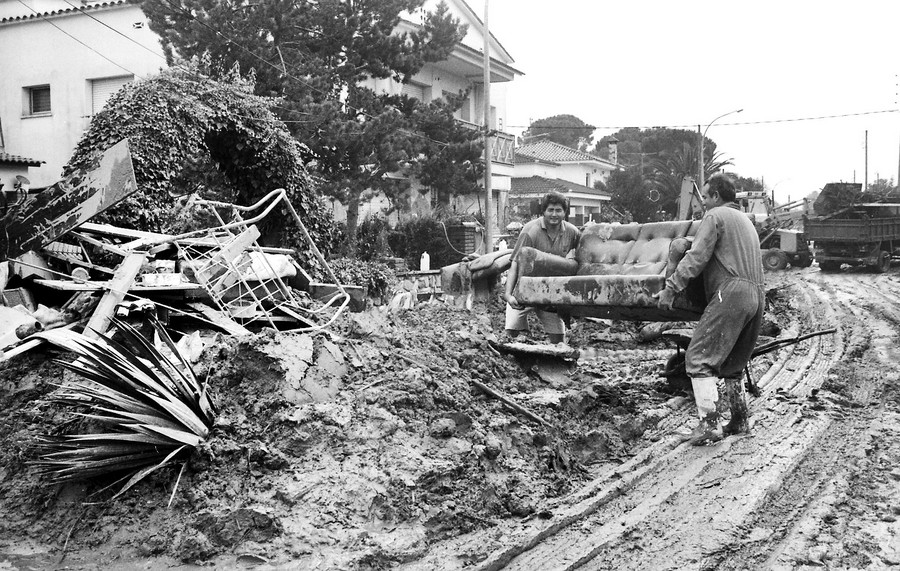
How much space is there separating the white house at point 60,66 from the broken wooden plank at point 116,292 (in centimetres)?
1436

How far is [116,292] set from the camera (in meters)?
6.50

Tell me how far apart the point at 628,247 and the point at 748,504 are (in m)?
3.76

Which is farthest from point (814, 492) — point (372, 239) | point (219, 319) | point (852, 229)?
point (852, 229)

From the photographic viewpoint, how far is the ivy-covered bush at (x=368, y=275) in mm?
13266

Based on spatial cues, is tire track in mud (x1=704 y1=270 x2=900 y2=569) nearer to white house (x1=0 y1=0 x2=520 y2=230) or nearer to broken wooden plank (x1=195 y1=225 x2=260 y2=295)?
broken wooden plank (x1=195 y1=225 x2=260 y2=295)

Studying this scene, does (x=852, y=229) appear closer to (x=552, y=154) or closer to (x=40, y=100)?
(x=40, y=100)

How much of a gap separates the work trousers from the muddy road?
0.53 m

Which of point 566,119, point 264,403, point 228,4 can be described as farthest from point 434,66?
point 566,119

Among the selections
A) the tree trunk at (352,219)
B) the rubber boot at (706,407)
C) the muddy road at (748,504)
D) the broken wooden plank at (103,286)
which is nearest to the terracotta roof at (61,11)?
the tree trunk at (352,219)

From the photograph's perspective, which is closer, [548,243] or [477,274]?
[548,243]

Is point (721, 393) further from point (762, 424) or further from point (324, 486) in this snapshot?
point (324, 486)

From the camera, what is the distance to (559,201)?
7688mm

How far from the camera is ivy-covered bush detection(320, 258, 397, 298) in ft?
43.5

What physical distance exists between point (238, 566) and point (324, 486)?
62 centimetres
